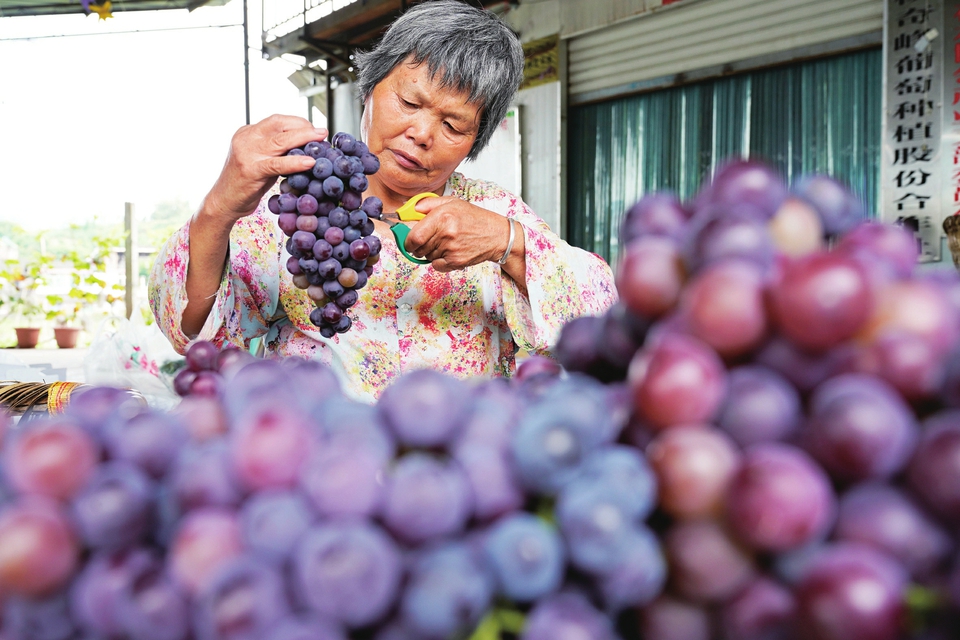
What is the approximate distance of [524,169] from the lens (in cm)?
642

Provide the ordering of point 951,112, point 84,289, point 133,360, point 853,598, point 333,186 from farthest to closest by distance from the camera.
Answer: point 84,289 < point 951,112 < point 133,360 < point 333,186 < point 853,598

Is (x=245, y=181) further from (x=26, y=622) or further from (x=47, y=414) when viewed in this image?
(x=26, y=622)

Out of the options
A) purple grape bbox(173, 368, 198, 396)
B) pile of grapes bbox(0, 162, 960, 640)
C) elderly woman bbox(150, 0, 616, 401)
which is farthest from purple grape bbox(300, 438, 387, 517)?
elderly woman bbox(150, 0, 616, 401)

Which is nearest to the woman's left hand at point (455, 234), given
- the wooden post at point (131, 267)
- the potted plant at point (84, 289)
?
the wooden post at point (131, 267)

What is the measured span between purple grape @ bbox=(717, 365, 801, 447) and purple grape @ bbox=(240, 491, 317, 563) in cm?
24

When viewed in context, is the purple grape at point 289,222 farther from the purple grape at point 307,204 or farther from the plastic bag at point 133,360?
the plastic bag at point 133,360

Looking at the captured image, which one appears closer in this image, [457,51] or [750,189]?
[750,189]

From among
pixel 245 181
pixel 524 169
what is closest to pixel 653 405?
pixel 245 181

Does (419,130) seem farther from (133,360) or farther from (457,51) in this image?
(133,360)

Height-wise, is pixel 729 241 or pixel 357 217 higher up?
pixel 357 217

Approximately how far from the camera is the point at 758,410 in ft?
1.24

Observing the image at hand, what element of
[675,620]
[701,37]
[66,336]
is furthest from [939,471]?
[66,336]

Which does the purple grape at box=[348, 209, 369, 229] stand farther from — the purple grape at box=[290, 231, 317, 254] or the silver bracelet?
the silver bracelet

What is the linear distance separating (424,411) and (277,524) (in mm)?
101
